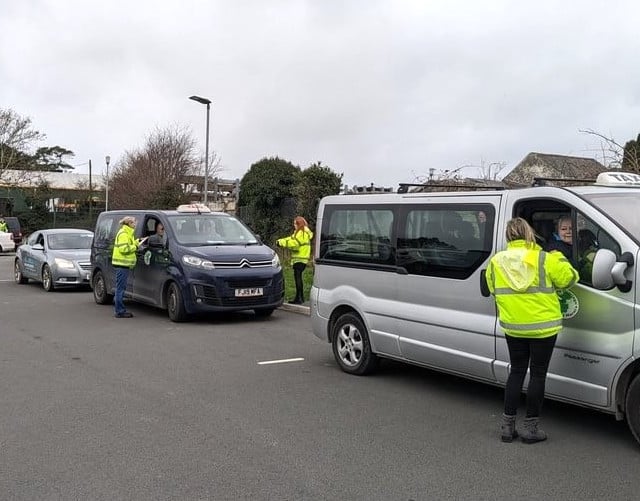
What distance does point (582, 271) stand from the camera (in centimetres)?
512

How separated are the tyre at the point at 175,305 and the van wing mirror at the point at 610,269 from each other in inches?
292

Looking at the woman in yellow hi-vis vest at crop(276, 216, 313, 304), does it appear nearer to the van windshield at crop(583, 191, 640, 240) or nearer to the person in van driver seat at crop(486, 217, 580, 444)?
the person in van driver seat at crop(486, 217, 580, 444)

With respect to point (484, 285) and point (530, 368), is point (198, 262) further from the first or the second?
point (530, 368)

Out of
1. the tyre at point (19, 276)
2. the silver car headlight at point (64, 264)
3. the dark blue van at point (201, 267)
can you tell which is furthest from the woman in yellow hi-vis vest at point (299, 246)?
the tyre at point (19, 276)

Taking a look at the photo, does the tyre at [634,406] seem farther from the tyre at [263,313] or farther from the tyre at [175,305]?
the tyre at [263,313]

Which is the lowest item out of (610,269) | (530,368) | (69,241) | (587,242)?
(69,241)

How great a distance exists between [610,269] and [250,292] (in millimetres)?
7063

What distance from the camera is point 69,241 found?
17359mm

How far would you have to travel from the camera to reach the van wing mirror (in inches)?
186

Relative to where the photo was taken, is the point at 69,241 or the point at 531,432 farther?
the point at 69,241

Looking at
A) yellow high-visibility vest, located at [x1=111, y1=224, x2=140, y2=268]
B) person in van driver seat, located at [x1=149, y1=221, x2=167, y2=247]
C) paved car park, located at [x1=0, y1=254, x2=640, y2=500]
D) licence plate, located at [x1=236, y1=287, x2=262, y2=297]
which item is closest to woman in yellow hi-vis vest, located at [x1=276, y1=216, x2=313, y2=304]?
licence plate, located at [x1=236, y1=287, x2=262, y2=297]

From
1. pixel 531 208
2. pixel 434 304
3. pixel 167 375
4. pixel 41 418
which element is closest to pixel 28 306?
pixel 167 375

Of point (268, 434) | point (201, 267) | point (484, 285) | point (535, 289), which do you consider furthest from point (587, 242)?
point (201, 267)

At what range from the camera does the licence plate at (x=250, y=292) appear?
1094 cm
